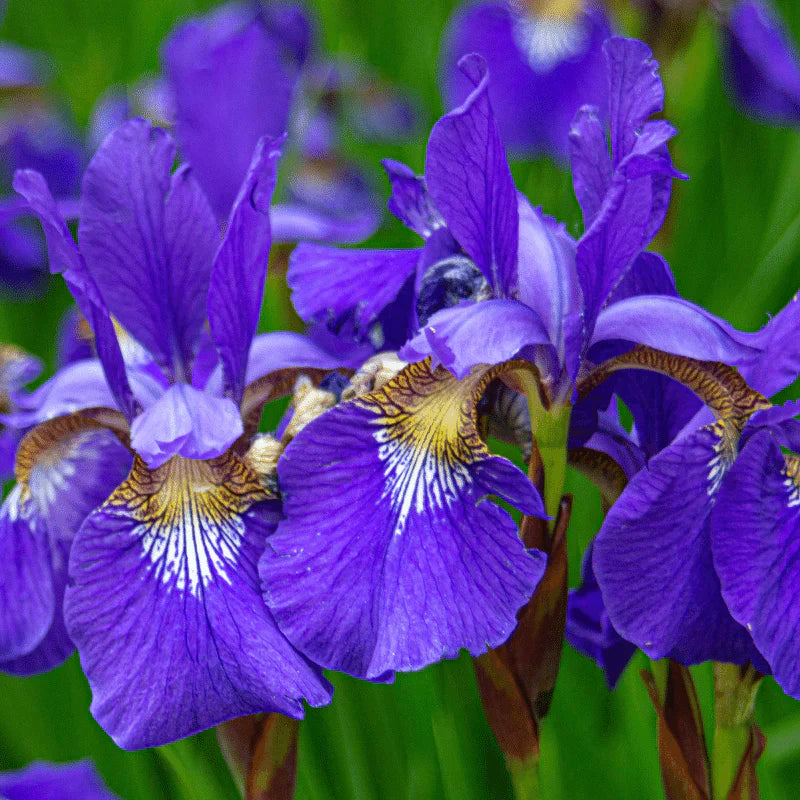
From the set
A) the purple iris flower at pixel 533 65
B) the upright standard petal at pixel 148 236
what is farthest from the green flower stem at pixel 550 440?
the purple iris flower at pixel 533 65

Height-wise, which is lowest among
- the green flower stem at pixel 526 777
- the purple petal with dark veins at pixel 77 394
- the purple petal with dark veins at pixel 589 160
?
the green flower stem at pixel 526 777

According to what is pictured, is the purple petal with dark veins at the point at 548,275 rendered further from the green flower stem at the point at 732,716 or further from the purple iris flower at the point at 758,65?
the purple iris flower at the point at 758,65

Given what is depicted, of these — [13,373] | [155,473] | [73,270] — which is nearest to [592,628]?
[155,473]

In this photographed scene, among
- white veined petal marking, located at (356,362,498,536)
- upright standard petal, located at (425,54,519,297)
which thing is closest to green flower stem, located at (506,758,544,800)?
white veined petal marking, located at (356,362,498,536)

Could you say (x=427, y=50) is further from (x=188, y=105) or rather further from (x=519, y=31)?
(x=188, y=105)

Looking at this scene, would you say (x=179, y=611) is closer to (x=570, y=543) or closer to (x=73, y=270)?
(x=73, y=270)

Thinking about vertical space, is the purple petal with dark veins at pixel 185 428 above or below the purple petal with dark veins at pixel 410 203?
below
